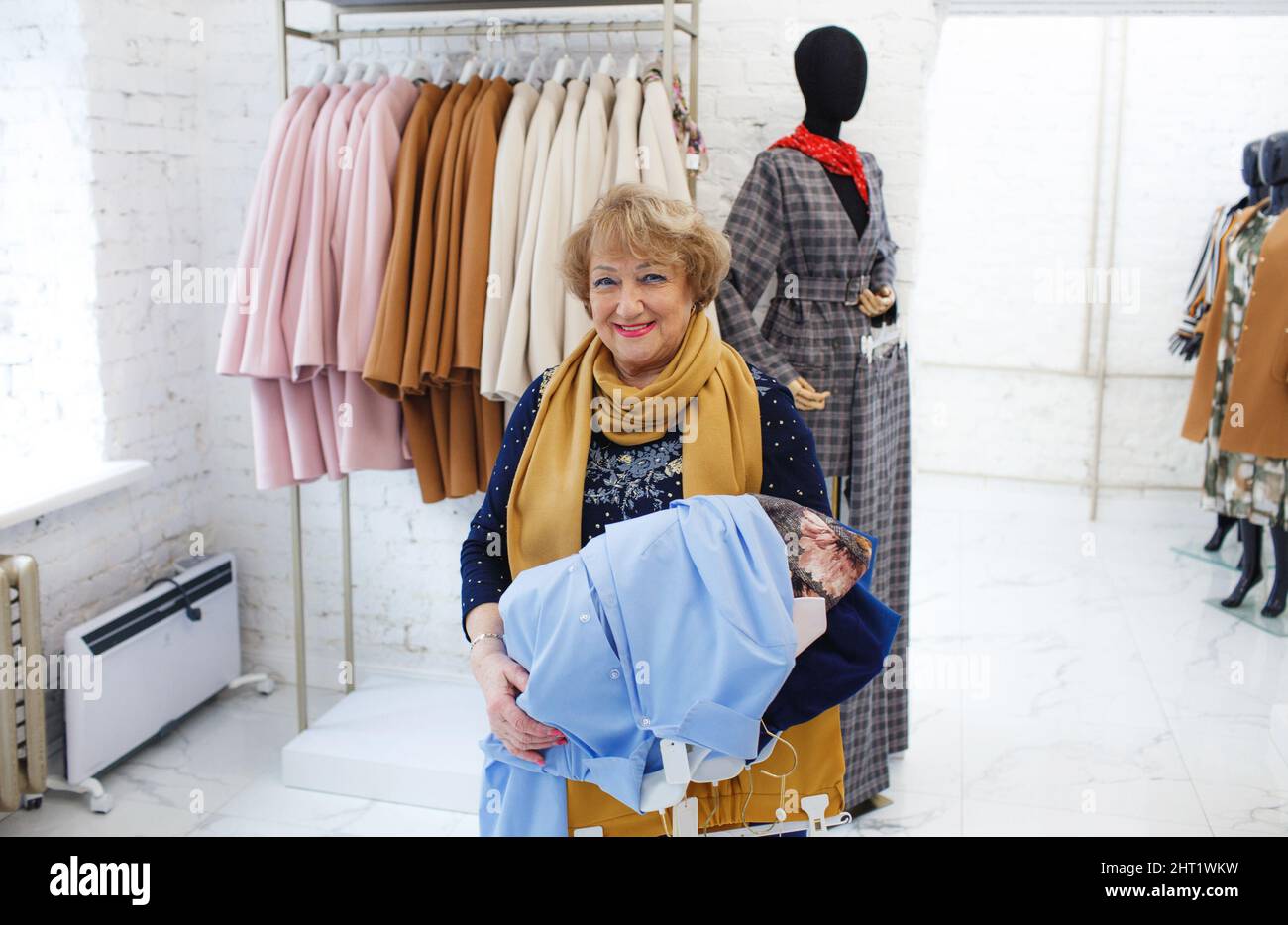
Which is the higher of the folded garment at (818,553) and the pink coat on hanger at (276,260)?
the pink coat on hanger at (276,260)

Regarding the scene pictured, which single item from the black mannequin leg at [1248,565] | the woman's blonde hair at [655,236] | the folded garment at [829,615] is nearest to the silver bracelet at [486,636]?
the folded garment at [829,615]

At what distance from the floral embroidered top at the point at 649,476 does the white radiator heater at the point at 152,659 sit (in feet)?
5.06

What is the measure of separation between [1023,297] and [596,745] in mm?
4531

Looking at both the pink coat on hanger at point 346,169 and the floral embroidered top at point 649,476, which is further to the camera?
the pink coat on hanger at point 346,169

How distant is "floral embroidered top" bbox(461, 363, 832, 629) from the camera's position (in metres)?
1.63

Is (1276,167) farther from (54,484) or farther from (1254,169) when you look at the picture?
(54,484)

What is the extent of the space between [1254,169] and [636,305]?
132 inches

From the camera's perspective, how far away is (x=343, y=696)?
3328mm

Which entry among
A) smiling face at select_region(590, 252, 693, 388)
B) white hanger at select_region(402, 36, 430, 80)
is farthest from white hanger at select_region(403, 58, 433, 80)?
smiling face at select_region(590, 252, 693, 388)

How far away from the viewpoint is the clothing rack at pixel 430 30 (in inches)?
103

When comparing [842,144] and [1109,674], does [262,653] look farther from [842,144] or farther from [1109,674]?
[1109,674]

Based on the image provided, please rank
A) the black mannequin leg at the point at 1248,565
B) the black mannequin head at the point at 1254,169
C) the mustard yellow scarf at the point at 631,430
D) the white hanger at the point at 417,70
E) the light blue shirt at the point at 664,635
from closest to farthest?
the light blue shirt at the point at 664,635 < the mustard yellow scarf at the point at 631,430 < the white hanger at the point at 417,70 < the black mannequin head at the point at 1254,169 < the black mannequin leg at the point at 1248,565

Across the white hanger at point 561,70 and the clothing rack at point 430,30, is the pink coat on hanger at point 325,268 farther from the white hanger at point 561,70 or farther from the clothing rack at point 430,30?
the white hanger at point 561,70
